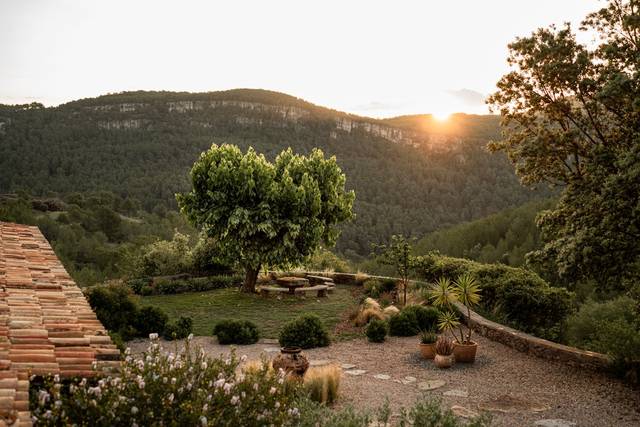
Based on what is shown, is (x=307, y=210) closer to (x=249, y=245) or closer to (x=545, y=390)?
(x=249, y=245)

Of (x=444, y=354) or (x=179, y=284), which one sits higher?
(x=444, y=354)

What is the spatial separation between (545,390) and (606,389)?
0.92 metres

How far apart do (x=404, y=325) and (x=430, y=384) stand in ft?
13.7

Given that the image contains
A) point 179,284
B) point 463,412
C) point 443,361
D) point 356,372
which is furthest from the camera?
point 179,284

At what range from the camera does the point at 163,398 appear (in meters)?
3.86

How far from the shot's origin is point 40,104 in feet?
308

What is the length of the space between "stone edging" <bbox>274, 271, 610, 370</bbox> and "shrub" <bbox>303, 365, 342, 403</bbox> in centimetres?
413

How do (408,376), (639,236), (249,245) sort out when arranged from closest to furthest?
(639,236), (408,376), (249,245)

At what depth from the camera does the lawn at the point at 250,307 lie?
15242 millimetres

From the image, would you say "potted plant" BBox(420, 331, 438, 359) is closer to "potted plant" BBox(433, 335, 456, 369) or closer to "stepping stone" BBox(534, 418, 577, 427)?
"potted plant" BBox(433, 335, 456, 369)

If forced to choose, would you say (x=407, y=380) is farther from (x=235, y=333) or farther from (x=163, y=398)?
(x=163, y=398)

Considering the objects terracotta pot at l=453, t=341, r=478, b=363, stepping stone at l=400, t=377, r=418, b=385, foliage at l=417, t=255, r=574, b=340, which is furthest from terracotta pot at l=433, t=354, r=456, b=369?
foliage at l=417, t=255, r=574, b=340

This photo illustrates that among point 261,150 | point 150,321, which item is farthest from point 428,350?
point 261,150

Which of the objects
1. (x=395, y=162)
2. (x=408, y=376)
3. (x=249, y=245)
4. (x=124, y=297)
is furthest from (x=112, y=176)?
(x=408, y=376)
